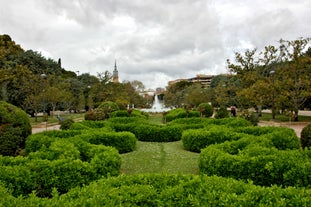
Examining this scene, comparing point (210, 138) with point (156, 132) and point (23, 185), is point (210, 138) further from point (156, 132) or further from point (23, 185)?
point (23, 185)

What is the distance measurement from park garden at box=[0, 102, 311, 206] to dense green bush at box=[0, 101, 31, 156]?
3cm

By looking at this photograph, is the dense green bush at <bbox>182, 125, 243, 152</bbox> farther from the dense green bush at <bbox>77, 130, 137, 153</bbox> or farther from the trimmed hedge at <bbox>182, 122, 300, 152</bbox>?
the dense green bush at <bbox>77, 130, 137, 153</bbox>

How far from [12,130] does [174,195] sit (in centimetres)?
737

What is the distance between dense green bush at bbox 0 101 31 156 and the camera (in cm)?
891

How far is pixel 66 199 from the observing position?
3.69m

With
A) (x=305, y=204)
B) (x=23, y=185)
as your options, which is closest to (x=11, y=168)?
(x=23, y=185)

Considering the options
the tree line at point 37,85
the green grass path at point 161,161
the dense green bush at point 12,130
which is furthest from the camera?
the tree line at point 37,85

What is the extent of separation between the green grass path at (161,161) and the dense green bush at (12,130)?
3623 mm

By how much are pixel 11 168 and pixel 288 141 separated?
779cm

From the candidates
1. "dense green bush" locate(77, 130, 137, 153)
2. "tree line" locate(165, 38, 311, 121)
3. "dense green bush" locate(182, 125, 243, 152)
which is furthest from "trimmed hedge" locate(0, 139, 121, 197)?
"tree line" locate(165, 38, 311, 121)

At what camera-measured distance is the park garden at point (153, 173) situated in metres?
3.70

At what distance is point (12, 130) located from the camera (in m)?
9.23

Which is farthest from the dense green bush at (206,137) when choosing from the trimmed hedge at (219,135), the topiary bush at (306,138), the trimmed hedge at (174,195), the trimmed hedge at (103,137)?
the trimmed hedge at (174,195)

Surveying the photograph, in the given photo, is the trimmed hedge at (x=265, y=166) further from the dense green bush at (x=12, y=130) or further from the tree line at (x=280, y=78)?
the tree line at (x=280, y=78)
